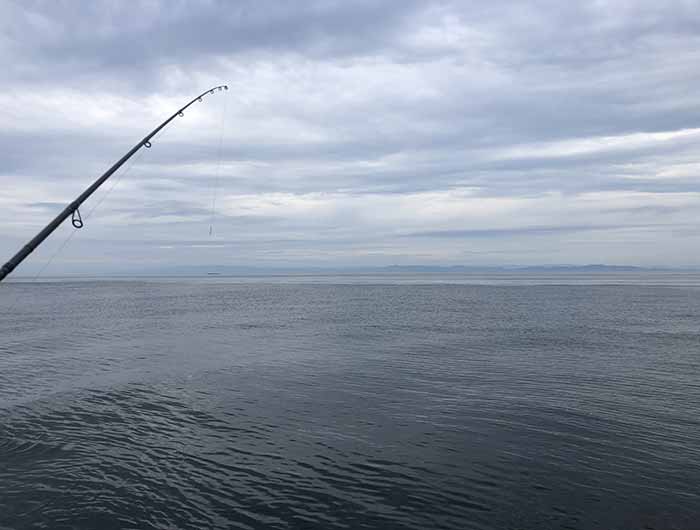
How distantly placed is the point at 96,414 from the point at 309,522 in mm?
A: 13085

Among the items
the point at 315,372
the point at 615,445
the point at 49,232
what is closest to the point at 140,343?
the point at 315,372

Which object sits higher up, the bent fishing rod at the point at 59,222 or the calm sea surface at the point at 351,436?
the bent fishing rod at the point at 59,222

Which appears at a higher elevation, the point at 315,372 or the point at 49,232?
the point at 49,232

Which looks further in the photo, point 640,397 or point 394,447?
point 640,397

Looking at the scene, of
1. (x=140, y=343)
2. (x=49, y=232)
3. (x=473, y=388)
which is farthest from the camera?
(x=140, y=343)

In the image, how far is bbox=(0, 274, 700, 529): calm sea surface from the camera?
512 inches

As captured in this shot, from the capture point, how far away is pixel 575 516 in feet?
41.6

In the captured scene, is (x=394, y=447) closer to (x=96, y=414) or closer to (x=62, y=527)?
(x=62, y=527)

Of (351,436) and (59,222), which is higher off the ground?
Result: (59,222)

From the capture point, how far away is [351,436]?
18391 mm

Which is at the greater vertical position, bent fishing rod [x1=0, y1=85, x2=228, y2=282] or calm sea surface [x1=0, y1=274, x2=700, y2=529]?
bent fishing rod [x1=0, y1=85, x2=228, y2=282]

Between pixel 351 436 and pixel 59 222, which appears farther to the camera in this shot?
pixel 351 436

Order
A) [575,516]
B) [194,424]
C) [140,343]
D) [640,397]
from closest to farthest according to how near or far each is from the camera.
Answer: [575,516]
[194,424]
[640,397]
[140,343]

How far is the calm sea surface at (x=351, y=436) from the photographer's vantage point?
12992mm
